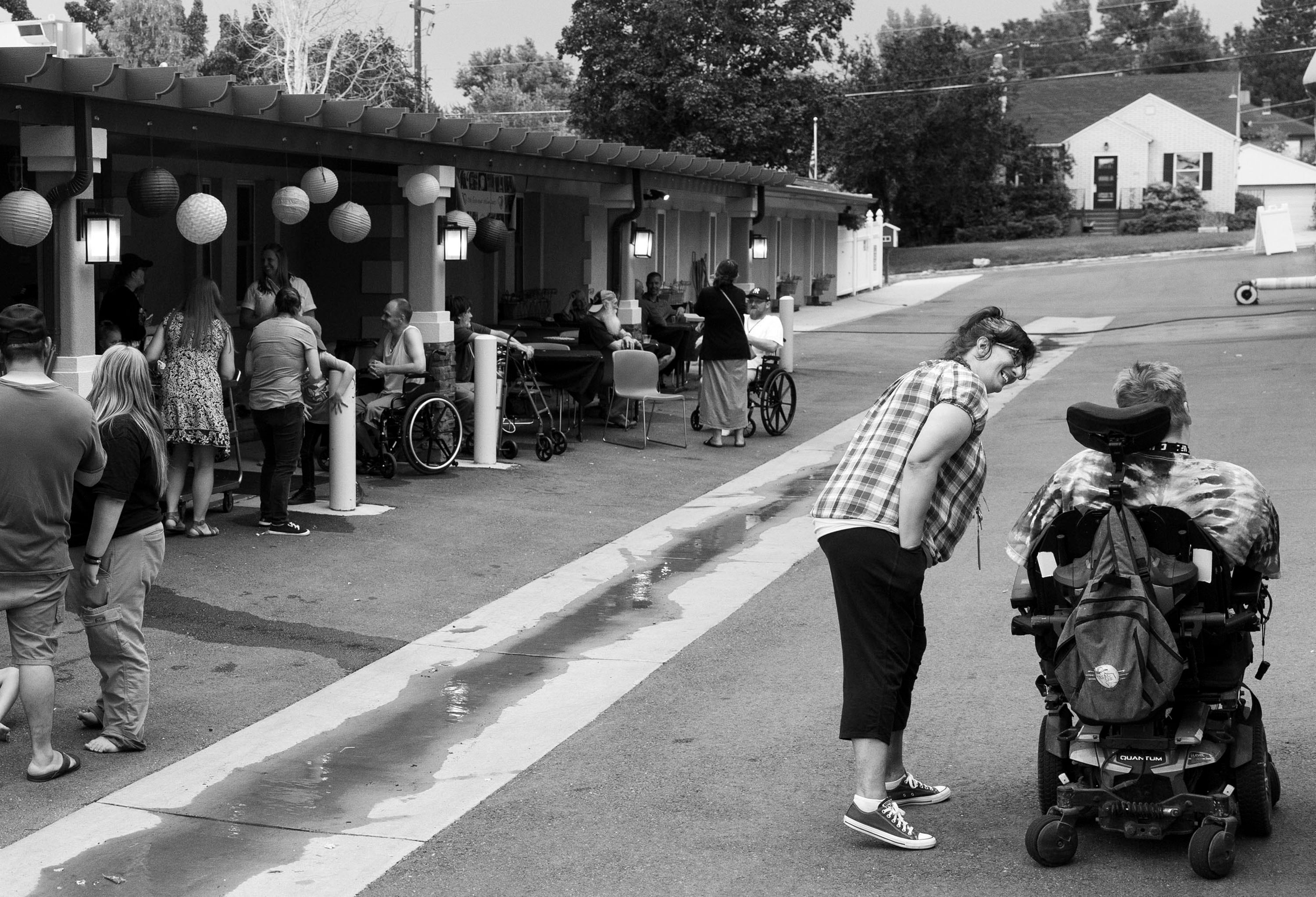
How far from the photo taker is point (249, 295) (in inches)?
495

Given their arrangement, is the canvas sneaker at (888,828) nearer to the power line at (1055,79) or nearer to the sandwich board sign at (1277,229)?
the sandwich board sign at (1277,229)

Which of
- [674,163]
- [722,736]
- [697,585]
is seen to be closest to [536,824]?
[722,736]

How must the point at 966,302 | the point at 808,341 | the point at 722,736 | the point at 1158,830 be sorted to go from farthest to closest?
the point at 966,302
the point at 808,341
the point at 722,736
the point at 1158,830

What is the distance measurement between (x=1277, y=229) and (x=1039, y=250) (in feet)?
43.0

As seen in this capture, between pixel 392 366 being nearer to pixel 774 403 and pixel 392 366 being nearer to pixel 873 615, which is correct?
pixel 774 403

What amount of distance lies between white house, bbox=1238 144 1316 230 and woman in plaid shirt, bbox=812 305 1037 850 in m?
70.3

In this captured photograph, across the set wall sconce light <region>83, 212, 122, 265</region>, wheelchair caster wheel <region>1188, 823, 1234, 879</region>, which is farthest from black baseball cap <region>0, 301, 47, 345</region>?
wall sconce light <region>83, 212, 122, 265</region>

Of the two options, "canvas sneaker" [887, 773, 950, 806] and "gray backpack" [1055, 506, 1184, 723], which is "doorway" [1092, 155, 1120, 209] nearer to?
"canvas sneaker" [887, 773, 950, 806]

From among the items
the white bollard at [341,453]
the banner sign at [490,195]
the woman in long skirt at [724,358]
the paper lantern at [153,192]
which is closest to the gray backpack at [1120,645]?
the white bollard at [341,453]

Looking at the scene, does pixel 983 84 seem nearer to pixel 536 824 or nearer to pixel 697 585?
pixel 697 585

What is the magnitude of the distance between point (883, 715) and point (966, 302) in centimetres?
3396

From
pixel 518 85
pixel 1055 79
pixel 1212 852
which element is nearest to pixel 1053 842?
pixel 1212 852

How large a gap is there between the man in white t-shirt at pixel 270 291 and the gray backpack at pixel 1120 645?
285 inches

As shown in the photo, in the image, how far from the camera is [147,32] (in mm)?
64188
